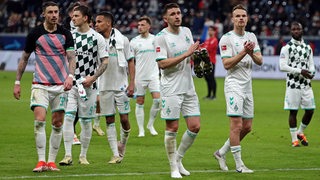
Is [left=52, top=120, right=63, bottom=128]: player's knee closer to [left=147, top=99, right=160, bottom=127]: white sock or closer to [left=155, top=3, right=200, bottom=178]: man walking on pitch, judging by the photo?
[left=155, top=3, right=200, bottom=178]: man walking on pitch

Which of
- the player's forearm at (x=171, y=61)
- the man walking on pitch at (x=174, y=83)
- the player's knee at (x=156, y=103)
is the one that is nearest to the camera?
the player's forearm at (x=171, y=61)

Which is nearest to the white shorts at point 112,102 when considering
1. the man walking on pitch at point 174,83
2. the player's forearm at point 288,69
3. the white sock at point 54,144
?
the white sock at point 54,144

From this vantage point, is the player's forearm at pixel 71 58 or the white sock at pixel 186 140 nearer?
the white sock at pixel 186 140

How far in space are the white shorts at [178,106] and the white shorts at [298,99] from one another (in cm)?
492

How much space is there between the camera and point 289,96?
1702 cm

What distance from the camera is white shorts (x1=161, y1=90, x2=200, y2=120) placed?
12.3 meters

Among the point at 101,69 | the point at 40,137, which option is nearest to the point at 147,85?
the point at 101,69

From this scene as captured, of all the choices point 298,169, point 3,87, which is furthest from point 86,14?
point 3,87

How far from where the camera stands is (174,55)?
485 inches

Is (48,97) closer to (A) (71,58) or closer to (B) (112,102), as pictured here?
(A) (71,58)

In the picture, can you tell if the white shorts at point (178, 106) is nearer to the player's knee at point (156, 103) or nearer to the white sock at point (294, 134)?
the white sock at point (294, 134)

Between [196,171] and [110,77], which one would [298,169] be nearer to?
[196,171]

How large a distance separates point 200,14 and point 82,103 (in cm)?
3255

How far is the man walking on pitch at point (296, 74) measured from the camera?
16797 mm
